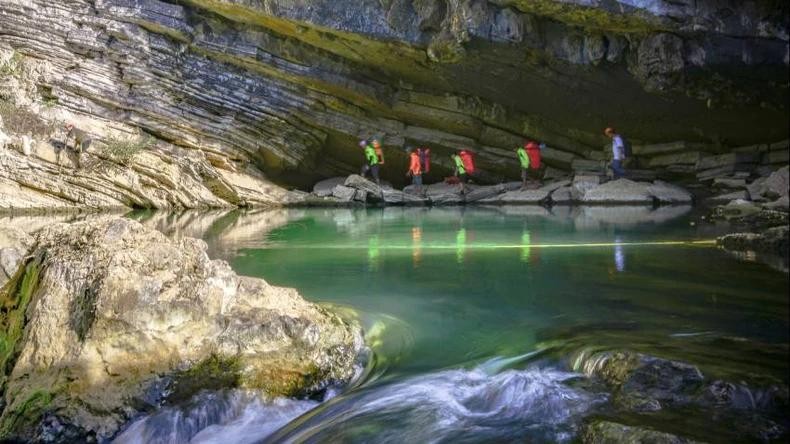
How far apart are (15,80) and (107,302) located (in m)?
19.0

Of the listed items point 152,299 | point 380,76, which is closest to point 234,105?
point 380,76

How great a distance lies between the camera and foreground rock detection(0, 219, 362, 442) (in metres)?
3.93

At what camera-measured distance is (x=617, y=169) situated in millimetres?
A: 18500

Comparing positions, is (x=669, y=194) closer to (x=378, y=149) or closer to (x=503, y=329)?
(x=378, y=149)

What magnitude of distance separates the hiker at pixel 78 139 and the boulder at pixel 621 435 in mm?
19364

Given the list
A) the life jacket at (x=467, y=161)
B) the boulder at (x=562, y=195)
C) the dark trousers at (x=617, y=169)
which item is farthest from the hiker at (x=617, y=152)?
the life jacket at (x=467, y=161)

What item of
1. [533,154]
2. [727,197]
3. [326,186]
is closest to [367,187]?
[326,186]

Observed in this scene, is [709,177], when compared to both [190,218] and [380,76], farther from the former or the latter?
[190,218]

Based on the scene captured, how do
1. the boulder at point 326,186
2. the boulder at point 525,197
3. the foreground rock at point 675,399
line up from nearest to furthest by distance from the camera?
the foreground rock at point 675,399 < the boulder at point 525,197 < the boulder at point 326,186

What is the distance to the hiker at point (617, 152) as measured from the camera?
17516mm

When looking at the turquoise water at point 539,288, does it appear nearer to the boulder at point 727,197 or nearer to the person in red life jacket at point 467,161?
the boulder at point 727,197

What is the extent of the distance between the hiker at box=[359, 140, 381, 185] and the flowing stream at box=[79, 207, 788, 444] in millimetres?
10406

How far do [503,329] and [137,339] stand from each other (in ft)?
10.2

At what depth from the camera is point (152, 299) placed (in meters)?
4.51
